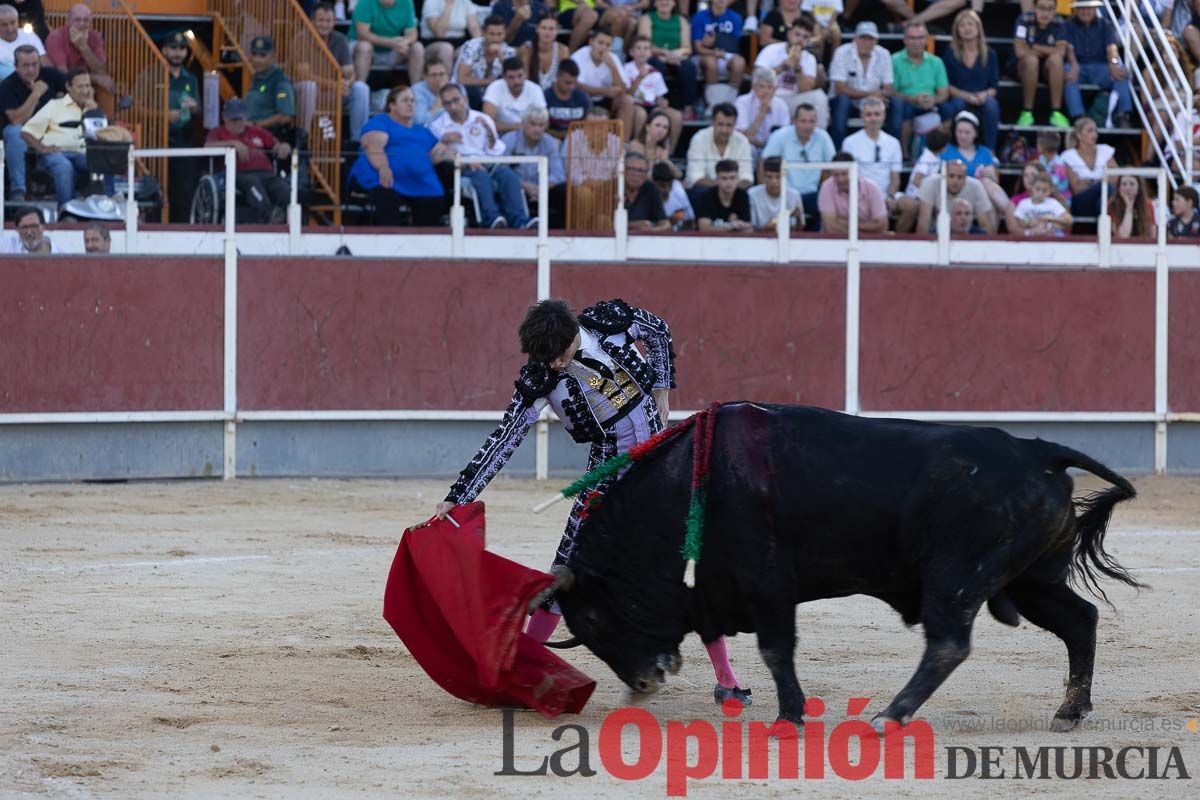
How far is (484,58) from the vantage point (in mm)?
12922

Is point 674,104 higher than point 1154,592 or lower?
higher

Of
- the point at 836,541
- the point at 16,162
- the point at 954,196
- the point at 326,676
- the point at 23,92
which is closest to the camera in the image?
the point at 836,541

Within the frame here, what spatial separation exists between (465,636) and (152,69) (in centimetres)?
795

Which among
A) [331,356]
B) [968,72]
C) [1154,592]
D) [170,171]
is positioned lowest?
[1154,592]

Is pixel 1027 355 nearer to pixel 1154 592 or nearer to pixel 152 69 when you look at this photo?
pixel 1154 592

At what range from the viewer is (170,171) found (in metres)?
11.1

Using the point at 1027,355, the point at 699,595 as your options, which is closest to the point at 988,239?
the point at 1027,355

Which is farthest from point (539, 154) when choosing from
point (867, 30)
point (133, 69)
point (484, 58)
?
point (867, 30)

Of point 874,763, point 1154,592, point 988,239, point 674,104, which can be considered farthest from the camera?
point 674,104

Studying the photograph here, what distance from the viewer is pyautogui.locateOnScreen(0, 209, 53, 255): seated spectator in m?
10.4

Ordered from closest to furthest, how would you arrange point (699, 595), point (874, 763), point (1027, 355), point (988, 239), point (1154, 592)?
point (874, 763) → point (699, 595) → point (1154, 592) → point (1027, 355) → point (988, 239)

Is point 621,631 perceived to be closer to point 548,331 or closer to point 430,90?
point 548,331

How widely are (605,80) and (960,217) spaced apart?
2692 mm

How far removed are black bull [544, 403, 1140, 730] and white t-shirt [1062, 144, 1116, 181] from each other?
835cm
